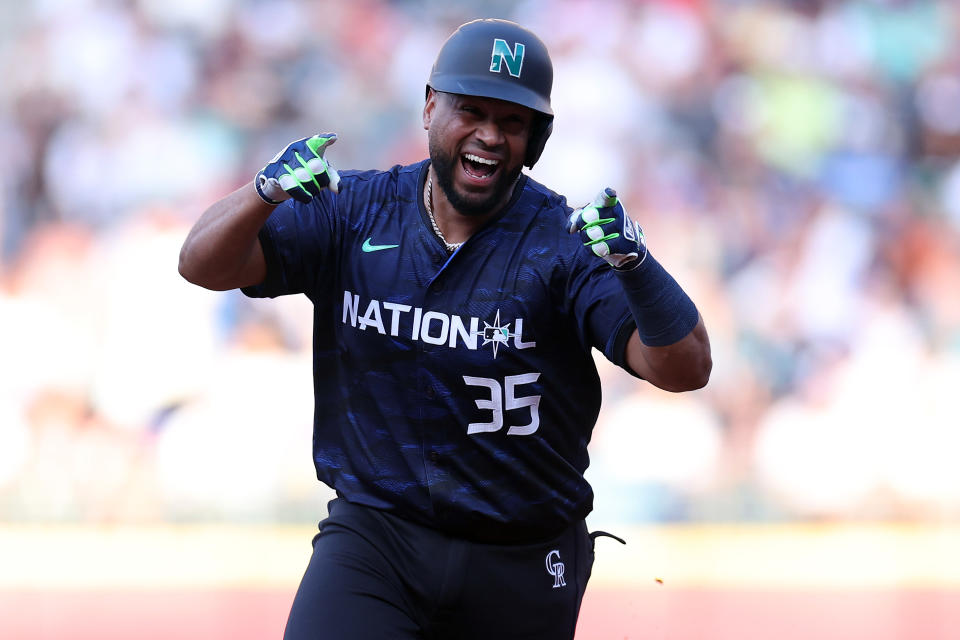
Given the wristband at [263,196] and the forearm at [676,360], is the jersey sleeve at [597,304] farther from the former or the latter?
the wristband at [263,196]

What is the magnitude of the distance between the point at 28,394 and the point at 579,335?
210 inches

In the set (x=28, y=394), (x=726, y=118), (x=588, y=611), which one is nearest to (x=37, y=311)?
(x=28, y=394)

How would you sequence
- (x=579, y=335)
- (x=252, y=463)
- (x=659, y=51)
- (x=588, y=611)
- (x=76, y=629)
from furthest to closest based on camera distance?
(x=659, y=51) → (x=252, y=463) → (x=588, y=611) → (x=76, y=629) → (x=579, y=335)

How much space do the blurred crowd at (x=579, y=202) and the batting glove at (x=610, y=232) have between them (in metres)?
4.90

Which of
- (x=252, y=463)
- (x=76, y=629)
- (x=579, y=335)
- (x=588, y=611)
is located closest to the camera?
(x=579, y=335)

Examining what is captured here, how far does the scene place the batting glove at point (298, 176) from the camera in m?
2.77

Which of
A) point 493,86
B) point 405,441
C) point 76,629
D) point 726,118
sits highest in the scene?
point 726,118

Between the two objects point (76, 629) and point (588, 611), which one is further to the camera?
point (588, 611)

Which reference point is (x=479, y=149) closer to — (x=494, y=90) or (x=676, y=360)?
(x=494, y=90)

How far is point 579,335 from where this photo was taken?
2.99 m

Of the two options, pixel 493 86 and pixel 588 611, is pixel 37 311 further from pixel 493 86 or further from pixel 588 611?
pixel 493 86

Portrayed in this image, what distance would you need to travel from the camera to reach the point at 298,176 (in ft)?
9.08

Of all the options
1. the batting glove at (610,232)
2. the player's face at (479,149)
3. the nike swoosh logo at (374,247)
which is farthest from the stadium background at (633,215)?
the batting glove at (610,232)

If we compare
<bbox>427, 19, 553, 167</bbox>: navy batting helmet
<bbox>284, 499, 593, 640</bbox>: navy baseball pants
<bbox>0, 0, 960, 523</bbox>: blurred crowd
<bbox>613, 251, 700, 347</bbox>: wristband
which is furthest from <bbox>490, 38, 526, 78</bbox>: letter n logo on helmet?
<bbox>0, 0, 960, 523</bbox>: blurred crowd
